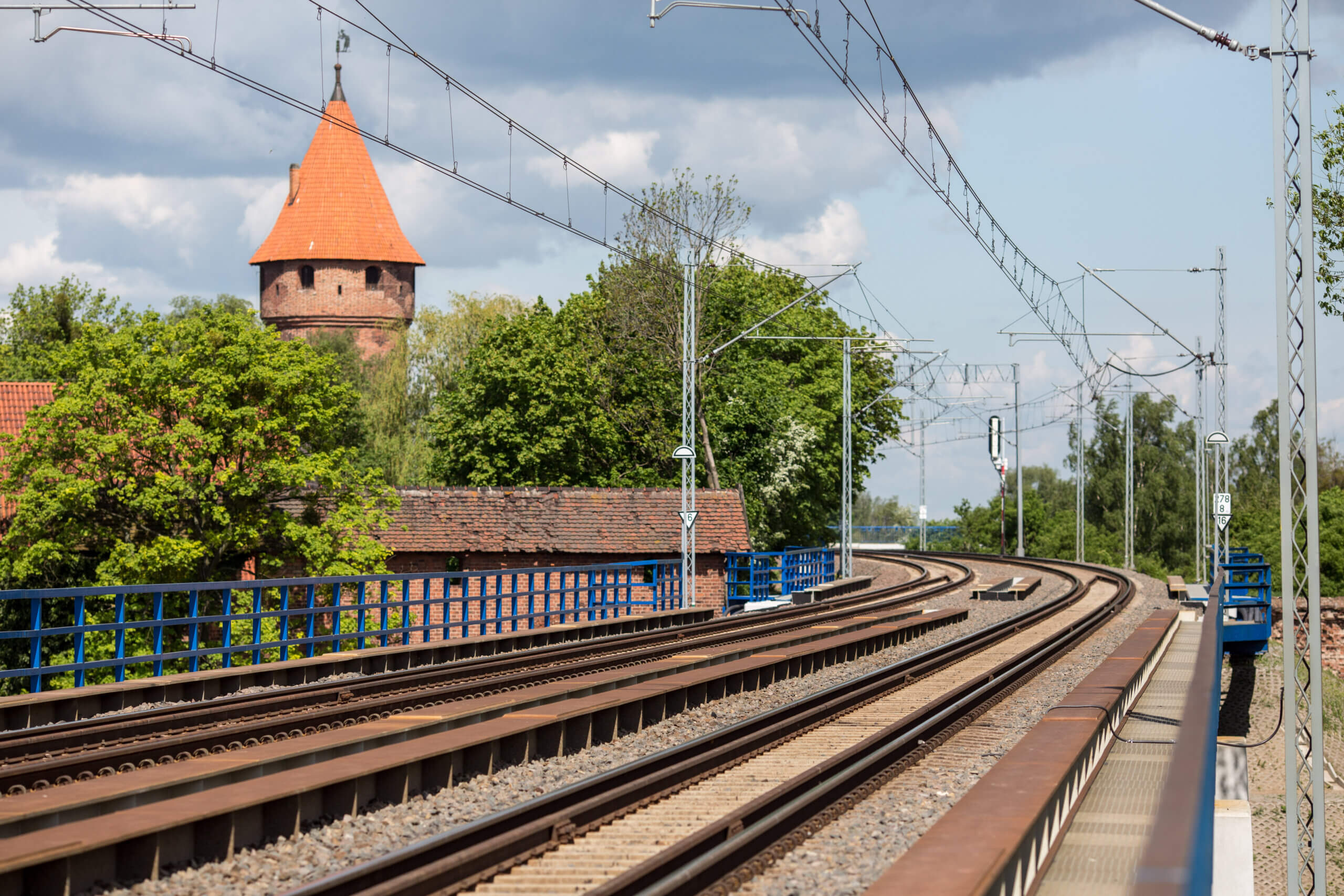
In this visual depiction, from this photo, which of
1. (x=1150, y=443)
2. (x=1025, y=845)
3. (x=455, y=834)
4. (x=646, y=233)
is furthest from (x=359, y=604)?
(x=1150, y=443)

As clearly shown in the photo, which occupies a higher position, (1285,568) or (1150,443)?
(1150,443)

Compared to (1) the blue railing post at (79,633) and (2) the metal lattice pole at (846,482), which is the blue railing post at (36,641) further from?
(2) the metal lattice pole at (846,482)

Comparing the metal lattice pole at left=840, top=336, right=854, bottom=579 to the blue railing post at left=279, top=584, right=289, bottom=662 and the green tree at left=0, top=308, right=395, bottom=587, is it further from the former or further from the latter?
the blue railing post at left=279, top=584, right=289, bottom=662

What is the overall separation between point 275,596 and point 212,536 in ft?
14.7

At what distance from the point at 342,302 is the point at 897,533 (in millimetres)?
53031

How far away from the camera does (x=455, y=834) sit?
8.47 m

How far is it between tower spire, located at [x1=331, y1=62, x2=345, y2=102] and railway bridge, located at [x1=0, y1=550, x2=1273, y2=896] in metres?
65.5

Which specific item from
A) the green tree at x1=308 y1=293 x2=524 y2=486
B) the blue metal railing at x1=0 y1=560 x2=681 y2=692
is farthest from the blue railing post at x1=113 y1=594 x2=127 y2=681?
the green tree at x1=308 y1=293 x2=524 y2=486

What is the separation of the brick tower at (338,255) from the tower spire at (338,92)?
8 centimetres

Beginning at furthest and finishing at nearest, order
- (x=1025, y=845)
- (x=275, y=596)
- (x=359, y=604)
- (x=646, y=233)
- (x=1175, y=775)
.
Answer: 1. (x=646, y=233)
2. (x=275, y=596)
3. (x=359, y=604)
4. (x=1025, y=845)
5. (x=1175, y=775)

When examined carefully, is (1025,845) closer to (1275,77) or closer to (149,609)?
(1275,77)

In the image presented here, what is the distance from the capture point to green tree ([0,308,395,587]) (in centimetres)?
3466

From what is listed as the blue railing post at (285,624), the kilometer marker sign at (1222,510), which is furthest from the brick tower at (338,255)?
the blue railing post at (285,624)

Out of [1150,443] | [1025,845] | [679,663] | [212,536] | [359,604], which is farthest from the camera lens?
[1150,443]
